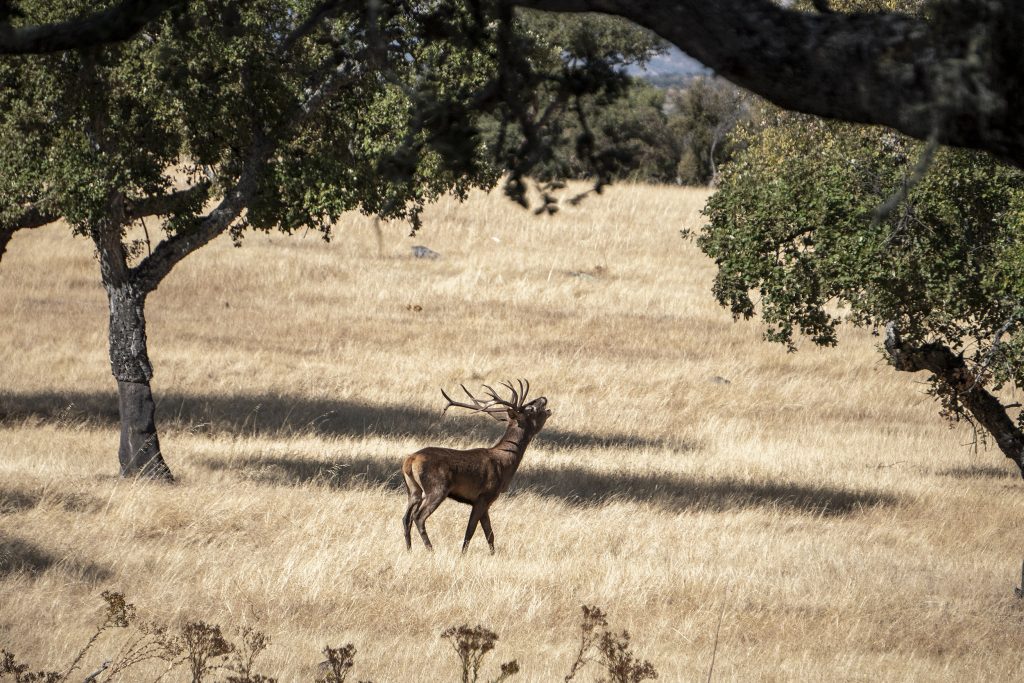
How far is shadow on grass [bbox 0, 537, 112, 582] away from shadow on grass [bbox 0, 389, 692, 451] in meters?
8.75

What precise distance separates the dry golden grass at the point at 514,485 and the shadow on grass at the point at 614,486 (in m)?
0.09

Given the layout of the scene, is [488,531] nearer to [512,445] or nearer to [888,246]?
[512,445]

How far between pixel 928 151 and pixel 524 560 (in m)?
9.18

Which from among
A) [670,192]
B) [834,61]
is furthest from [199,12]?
[670,192]

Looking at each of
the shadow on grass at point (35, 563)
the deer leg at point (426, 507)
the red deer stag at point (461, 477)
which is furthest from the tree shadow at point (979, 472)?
the shadow on grass at point (35, 563)

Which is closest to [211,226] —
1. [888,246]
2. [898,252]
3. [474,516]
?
[474,516]

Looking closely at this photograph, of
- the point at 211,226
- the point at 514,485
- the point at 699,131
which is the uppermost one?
the point at 699,131

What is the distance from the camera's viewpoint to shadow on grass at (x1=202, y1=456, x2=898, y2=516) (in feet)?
55.6

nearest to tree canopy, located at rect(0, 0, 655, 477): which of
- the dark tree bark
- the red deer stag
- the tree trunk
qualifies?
the tree trunk

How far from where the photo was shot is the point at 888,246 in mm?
14172

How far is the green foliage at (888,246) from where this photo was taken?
14031 millimetres

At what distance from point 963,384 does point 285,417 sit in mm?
12669

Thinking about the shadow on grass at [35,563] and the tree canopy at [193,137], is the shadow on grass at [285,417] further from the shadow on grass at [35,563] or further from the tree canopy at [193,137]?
the shadow on grass at [35,563]

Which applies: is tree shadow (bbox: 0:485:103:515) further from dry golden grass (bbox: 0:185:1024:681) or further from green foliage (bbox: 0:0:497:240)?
green foliage (bbox: 0:0:497:240)
